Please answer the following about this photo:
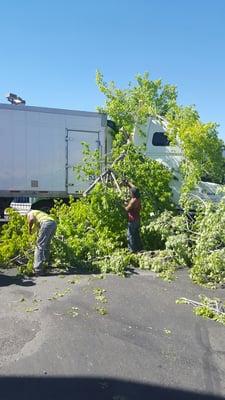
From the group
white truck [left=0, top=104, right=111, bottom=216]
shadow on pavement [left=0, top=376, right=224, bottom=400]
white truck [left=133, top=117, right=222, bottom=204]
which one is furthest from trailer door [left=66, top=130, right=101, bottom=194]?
shadow on pavement [left=0, top=376, right=224, bottom=400]

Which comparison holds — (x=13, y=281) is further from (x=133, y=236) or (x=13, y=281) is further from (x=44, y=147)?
(x=44, y=147)

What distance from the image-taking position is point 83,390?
443 centimetres

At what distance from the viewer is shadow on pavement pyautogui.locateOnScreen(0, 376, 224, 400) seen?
14.1ft

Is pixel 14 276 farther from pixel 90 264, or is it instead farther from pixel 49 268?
pixel 90 264

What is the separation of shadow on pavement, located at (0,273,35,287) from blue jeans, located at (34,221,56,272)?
0.63 metres

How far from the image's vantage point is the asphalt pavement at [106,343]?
4.51m

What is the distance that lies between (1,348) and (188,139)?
8511mm

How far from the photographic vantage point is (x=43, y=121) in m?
15.6

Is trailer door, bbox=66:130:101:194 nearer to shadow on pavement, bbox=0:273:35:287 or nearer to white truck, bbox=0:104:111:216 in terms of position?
white truck, bbox=0:104:111:216

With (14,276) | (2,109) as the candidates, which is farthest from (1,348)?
(2,109)

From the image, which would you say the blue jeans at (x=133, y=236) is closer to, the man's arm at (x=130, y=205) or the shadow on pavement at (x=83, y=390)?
the man's arm at (x=130, y=205)

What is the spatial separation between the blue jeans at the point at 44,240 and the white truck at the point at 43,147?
6.09 m

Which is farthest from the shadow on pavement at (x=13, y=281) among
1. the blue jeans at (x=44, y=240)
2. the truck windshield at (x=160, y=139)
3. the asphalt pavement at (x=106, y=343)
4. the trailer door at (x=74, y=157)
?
the trailer door at (x=74, y=157)

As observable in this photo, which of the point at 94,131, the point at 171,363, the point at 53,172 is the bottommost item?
the point at 171,363
